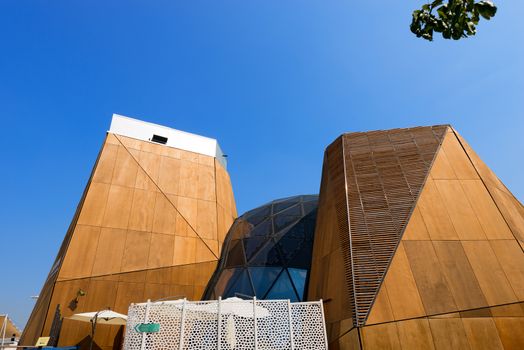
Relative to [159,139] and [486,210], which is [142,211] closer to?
[159,139]

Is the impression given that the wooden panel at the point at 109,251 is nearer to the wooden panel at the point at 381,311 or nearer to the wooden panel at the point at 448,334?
the wooden panel at the point at 381,311

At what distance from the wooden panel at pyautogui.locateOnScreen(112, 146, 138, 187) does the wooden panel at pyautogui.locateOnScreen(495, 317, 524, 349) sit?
1529 centimetres

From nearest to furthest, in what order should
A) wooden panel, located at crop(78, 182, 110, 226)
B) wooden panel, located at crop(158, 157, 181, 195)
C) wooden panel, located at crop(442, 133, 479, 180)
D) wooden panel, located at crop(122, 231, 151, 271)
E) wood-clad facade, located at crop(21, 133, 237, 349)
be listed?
wooden panel, located at crop(442, 133, 479, 180) < wood-clad facade, located at crop(21, 133, 237, 349) < wooden panel, located at crop(122, 231, 151, 271) < wooden panel, located at crop(78, 182, 110, 226) < wooden panel, located at crop(158, 157, 181, 195)

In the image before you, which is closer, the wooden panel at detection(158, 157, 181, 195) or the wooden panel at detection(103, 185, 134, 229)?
the wooden panel at detection(103, 185, 134, 229)

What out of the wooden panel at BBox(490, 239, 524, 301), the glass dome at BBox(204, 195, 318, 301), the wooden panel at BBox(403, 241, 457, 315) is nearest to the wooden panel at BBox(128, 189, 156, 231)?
the glass dome at BBox(204, 195, 318, 301)

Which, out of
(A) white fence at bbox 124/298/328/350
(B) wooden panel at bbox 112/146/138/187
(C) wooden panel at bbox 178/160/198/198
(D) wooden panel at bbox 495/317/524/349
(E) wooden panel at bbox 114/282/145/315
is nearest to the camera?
(D) wooden panel at bbox 495/317/524/349

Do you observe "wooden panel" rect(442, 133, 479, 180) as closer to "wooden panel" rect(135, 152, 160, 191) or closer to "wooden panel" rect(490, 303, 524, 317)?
"wooden panel" rect(490, 303, 524, 317)

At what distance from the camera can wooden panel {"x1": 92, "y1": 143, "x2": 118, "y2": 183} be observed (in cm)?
1504

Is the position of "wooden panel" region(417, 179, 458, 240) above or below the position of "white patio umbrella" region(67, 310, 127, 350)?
above

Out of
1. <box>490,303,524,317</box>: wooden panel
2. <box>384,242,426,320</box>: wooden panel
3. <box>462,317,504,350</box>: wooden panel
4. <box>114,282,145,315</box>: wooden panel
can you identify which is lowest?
<box>462,317,504,350</box>: wooden panel

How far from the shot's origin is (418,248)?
27.6 feet

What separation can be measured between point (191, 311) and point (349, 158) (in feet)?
25.3

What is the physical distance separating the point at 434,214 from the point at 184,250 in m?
11.3

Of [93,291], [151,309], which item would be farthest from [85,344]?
[151,309]
